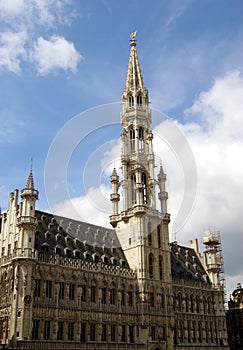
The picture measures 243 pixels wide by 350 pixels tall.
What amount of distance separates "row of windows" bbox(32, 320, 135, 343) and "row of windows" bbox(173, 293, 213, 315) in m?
15.5

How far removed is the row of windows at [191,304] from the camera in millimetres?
90500

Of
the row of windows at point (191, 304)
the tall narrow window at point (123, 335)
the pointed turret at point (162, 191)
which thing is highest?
the pointed turret at point (162, 191)

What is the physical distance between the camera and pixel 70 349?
66125 millimetres

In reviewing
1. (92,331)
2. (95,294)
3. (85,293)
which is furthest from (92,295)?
(92,331)

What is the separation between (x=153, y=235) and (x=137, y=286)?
11.7m

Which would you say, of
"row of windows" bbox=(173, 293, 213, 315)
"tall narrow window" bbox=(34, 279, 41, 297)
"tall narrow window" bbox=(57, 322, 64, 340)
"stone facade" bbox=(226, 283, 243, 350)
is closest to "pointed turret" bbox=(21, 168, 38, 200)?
"tall narrow window" bbox=(34, 279, 41, 297)

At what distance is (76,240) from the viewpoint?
3132 inches

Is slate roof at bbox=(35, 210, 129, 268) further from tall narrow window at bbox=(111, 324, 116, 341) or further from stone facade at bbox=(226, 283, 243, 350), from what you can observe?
stone facade at bbox=(226, 283, 243, 350)

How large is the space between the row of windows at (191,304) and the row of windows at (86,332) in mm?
15495

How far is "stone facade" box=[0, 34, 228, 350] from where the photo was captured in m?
65.5

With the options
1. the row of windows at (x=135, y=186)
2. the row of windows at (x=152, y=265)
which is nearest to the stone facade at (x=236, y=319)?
the row of windows at (x=152, y=265)

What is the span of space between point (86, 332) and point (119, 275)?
12.5 m

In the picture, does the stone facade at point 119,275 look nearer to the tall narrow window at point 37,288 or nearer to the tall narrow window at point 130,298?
the tall narrow window at point 37,288

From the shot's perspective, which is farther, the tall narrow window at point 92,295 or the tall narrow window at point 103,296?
the tall narrow window at point 103,296
